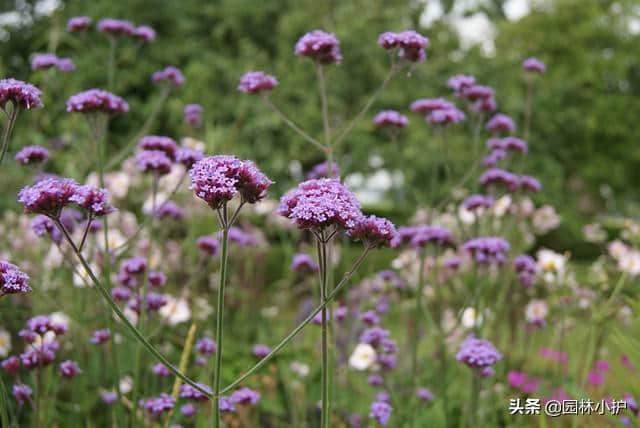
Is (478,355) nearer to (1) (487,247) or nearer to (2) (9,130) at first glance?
(1) (487,247)

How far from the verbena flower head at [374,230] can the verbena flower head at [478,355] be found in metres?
0.86

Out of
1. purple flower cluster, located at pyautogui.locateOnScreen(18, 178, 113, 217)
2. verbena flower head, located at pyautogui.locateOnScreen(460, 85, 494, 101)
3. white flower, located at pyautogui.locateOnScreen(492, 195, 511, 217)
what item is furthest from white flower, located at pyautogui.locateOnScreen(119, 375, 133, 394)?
white flower, located at pyautogui.locateOnScreen(492, 195, 511, 217)

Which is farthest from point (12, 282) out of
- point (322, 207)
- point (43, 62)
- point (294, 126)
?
point (43, 62)

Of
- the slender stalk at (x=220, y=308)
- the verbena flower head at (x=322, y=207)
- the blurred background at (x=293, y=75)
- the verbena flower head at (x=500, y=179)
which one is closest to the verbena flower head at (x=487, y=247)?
the verbena flower head at (x=500, y=179)

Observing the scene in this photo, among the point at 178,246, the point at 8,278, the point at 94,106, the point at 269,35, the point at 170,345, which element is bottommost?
the point at 8,278

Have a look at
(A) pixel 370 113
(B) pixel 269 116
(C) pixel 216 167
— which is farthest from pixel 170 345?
(A) pixel 370 113

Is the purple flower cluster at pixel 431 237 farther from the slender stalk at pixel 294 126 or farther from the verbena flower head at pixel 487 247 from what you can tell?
the slender stalk at pixel 294 126

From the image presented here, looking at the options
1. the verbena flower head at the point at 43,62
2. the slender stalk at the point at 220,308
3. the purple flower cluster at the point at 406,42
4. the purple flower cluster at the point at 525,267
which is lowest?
the slender stalk at the point at 220,308

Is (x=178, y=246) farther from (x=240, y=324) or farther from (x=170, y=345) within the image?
(x=170, y=345)

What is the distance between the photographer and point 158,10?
15.2 meters

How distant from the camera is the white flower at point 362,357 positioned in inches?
145

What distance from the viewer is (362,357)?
148 inches

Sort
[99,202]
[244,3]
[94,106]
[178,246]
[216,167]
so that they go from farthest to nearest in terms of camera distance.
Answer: [244,3] → [178,246] → [94,106] → [99,202] → [216,167]

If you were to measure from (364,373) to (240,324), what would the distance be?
131 cm
